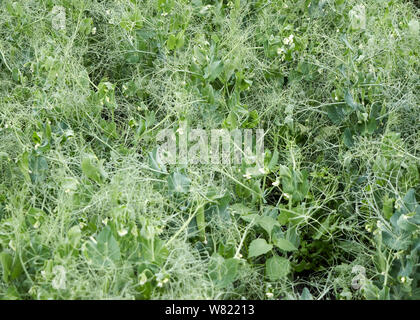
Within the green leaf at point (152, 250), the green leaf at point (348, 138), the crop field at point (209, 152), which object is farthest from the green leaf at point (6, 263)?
the green leaf at point (348, 138)

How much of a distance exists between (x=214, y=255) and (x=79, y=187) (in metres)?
0.48

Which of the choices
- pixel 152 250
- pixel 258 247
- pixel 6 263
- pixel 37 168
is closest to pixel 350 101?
pixel 258 247

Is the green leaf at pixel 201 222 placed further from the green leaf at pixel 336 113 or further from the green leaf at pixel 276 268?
the green leaf at pixel 336 113

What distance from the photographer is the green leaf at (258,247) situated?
144 centimetres

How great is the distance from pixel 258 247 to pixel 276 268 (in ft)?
0.24

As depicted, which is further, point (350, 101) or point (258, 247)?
point (350, 101)

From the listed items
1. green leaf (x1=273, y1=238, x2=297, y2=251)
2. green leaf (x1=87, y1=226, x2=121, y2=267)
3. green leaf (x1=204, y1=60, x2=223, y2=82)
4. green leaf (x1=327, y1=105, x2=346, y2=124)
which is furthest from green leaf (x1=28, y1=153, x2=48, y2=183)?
green leaf (x1=327, y1=105, x2=346, y2=124)

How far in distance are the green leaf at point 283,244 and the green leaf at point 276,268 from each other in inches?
1.2

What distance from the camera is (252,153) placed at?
5.41 ft

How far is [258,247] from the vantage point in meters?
1.45

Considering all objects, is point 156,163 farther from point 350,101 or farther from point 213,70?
point 350,101

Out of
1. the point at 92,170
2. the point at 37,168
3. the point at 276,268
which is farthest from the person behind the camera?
the point at 37,168

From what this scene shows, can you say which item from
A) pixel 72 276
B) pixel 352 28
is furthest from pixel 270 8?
pixel 72 276

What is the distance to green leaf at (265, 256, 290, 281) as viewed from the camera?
143 centimetres
